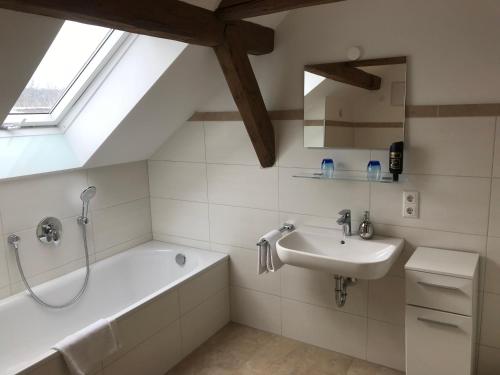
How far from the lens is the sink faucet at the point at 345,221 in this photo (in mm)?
2479

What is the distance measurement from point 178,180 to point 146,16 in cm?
161

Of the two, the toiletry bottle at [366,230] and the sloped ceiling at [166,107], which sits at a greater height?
the sloped ceiling at [166,107]

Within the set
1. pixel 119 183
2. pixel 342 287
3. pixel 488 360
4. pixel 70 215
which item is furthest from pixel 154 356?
pixel 488 360

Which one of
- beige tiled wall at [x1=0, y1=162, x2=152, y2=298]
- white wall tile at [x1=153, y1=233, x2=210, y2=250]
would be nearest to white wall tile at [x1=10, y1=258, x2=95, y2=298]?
beige tiled wall at [x1=0, y1=162, x2=152, y2=298]

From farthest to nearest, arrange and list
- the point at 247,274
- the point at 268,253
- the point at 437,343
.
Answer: the point at 247,274 < the point at 268,253 < the point at 437,343

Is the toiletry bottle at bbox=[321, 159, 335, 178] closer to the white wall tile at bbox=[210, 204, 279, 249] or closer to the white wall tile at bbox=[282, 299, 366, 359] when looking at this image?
the white wall tile at bbox=[210, 204, 279, 249]

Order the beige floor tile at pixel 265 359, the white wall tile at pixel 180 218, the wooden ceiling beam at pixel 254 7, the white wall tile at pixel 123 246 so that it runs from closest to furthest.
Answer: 1. the wooden ceiling beam at pixel 254 7
2. the beige floor tile at pixel 265 359
3. the white wall tile at pixel 123 246
4. the white wall tile at pixel 180 218

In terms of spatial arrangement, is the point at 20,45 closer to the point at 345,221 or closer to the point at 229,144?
the point at 229,144

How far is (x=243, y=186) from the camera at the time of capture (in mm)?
2922

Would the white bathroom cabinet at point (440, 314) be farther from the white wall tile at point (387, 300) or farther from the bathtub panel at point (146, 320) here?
the bathtub panel at point (146, 320)

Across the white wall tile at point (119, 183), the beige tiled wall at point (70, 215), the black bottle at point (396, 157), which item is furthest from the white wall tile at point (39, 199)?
the black bottle at point (396, 157)

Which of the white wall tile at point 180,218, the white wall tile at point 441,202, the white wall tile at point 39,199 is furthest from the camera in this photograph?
the white wall tile at point 180,218

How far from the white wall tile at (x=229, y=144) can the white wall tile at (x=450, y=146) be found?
1.00 m

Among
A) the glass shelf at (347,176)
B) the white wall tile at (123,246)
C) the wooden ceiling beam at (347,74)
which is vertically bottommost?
the white wall tile at (123,246)
